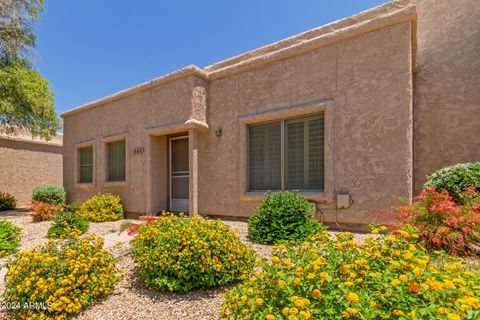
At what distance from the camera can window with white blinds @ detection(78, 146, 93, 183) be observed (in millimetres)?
10555

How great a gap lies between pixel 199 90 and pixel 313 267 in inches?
259

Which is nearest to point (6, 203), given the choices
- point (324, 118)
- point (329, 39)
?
point (324, 118)

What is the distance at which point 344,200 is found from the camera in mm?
5492

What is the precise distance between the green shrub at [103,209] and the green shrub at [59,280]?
17.4 feet

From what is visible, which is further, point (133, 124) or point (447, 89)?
point (133, 124)

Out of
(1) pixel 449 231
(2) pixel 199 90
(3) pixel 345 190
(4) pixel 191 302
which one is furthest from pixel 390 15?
(4) pixel 191 302

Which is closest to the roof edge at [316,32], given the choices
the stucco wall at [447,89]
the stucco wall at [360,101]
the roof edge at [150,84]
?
the stucco wall at [360,101]

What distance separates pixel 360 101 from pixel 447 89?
2423mm

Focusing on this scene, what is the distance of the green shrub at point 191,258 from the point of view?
3016mm

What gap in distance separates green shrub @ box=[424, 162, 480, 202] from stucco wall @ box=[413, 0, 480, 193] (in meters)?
1.39

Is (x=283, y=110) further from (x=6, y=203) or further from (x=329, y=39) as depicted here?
(x=6, y=203)

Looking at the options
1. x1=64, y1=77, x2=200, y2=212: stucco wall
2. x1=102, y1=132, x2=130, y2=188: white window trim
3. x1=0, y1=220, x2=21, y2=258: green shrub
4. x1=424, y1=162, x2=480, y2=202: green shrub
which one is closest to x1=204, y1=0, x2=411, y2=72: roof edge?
x1=64, y1=77, x2=200, y2=212: stucco wall

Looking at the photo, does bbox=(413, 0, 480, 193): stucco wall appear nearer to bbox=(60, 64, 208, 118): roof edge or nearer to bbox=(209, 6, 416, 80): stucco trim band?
bbox=(209, 6, 416, 80): stucco trim band

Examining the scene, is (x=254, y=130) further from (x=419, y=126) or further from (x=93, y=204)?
(x=93, y=204)
